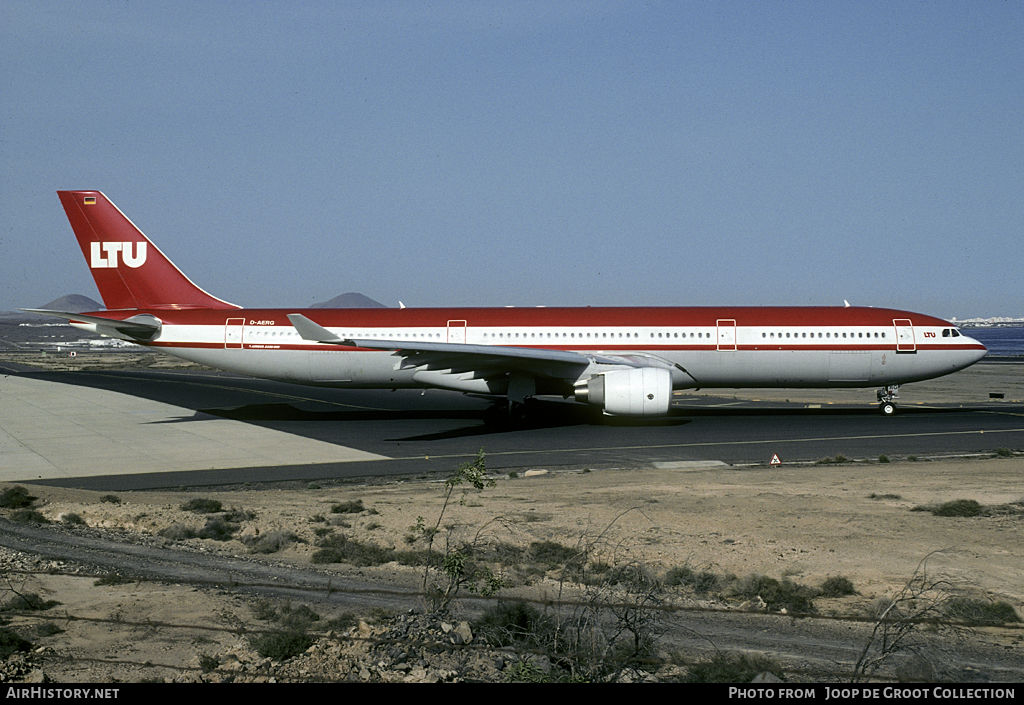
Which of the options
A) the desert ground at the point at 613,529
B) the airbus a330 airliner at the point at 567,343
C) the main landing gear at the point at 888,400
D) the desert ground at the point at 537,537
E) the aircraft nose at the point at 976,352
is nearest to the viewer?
the desert ground at the point at 537,537

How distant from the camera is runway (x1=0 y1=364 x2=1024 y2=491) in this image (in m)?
21.9

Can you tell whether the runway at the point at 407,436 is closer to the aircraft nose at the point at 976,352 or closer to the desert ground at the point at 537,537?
the desert ground at the point at 537,537

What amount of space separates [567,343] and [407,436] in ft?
24.5

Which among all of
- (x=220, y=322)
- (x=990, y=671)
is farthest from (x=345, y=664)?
(x=220, y=322)

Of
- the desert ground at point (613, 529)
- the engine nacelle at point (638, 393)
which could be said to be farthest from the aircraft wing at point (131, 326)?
the engine nacelle at point (638, 393)

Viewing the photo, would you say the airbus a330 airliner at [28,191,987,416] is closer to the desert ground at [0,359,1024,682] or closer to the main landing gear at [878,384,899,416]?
the main landing gear at [878,384,899,416]

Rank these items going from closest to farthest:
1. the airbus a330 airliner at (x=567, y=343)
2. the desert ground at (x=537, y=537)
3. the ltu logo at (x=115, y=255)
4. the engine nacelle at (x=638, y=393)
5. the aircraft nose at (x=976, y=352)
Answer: the desert ground at (x=537, y=537)
the engine nacelle at (x=638, y=393)
the airbus a330 airliner at (x=567, y=343)
the aircraft nose at (x=976, y=352)
the ltu logo at (x=115, y=255)

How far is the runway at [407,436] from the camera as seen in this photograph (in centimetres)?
2191

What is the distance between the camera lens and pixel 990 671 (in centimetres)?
827

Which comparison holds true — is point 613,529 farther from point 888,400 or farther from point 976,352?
point 976,352

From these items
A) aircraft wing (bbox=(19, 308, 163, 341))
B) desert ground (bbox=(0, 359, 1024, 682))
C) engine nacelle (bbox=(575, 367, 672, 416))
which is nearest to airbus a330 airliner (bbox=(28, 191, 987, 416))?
aircraft wing (bbox=(19, 308, 163, 341))

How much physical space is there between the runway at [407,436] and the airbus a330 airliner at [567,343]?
6.34 feet
